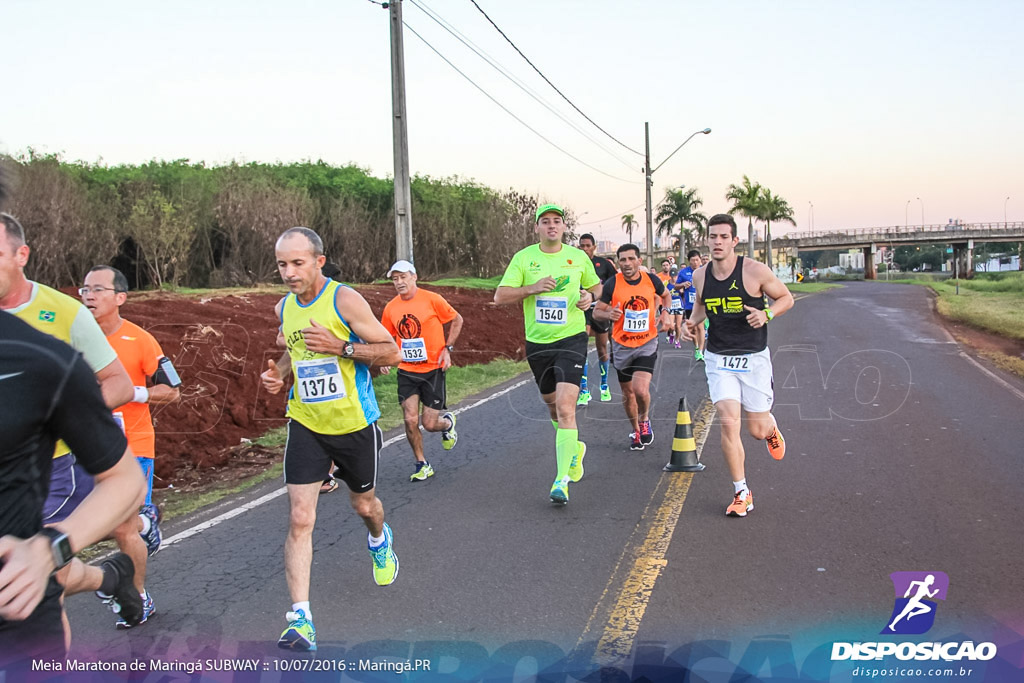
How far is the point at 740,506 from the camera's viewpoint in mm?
6113

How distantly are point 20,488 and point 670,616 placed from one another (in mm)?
3193

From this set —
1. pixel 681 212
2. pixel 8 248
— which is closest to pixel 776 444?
pixel 8 248

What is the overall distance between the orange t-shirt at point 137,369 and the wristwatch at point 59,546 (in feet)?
9.29

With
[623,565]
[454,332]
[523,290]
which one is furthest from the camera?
[454,332]

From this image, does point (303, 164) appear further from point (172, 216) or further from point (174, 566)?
point (174, 566)

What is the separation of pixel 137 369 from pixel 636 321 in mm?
5189

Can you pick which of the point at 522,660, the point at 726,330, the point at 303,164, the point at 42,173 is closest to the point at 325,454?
the point at 522,660

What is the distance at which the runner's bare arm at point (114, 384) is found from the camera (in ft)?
11.0

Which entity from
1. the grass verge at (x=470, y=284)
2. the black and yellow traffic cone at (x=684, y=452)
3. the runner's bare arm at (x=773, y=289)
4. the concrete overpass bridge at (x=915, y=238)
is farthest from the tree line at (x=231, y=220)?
the concrete overpass bridge at (x=915, y=238)

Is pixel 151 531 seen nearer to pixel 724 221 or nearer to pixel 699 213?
pixel 724 221

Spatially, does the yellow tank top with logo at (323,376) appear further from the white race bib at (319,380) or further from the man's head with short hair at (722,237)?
the man's head with short hair at (722,237)

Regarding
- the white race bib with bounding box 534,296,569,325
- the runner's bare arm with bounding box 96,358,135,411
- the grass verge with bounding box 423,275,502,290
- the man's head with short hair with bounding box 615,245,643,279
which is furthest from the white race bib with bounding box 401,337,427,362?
the grass verge with bounding box 423,275,502,290

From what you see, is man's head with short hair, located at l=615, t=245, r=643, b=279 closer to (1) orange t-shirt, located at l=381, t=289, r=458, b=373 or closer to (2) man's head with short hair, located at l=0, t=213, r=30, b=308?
(1) orange t-shirt, located at l=381, t=289, r=458, b=373

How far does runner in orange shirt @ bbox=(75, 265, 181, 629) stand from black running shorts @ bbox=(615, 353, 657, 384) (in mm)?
4854
